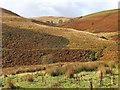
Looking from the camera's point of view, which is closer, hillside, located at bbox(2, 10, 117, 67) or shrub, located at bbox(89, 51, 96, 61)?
shrub, located at bbox(89, 51, 96, 61)

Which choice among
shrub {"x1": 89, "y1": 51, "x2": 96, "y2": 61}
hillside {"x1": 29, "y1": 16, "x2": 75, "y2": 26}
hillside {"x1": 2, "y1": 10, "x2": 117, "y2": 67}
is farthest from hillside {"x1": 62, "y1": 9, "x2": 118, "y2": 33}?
shrub {"x1": 89, "y1": 51, "x2": 96, "y2": 61}

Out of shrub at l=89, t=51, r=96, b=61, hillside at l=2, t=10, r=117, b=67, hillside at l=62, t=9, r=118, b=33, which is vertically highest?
hillside at l=62, t=9, r=118, b=33

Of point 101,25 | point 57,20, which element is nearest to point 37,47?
point 101,25

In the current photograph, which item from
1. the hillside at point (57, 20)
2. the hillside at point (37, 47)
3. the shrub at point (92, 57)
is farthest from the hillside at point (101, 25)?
the shrub at point (92, 57)

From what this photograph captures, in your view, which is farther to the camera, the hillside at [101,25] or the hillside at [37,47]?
the hillside at [101,25]

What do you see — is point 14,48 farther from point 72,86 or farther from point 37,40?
point 72,86

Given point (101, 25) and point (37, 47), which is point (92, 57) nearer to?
point (37, 47)

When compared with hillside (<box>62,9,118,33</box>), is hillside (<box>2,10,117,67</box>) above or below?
below

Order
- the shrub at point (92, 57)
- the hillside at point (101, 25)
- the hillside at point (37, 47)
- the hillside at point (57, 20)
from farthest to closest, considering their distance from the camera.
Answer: the hillside at point (57, 20) → the hillside at point (101, 25) → the hillside at point (37, 47) → the shrub at point (92, 57)

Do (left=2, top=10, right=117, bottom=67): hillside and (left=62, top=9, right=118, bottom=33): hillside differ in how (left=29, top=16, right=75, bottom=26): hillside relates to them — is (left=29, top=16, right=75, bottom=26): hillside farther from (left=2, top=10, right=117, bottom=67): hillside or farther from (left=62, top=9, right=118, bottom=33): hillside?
Result: (left=2, top=10, right=117, bottom=67): hillside

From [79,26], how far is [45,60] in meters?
67.3

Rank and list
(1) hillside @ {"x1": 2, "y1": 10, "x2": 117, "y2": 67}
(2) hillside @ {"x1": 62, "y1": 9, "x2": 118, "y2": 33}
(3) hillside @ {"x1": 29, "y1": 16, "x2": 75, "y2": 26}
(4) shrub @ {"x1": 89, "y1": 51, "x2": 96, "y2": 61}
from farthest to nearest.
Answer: (3) hillside @ {"x1": 29, "y1": 16, "x2": 75, "y2": 26} < (2) hillside @ {"x1": 62, "y1": 9, "x2": 118, "y2": 33} < (1) hillside @ {"x1": 2, "y1": 10, "x2": 117, "y2": 67} < (4) shrub @ {"x1": 89, "y1": 51, "x2": 96, "y2": 61}

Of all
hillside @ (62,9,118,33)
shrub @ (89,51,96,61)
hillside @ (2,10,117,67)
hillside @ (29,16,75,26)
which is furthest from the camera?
hillside @ (29,16,75,26)

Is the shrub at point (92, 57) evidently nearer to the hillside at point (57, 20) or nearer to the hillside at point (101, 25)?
the hillside at point (101, 25)
